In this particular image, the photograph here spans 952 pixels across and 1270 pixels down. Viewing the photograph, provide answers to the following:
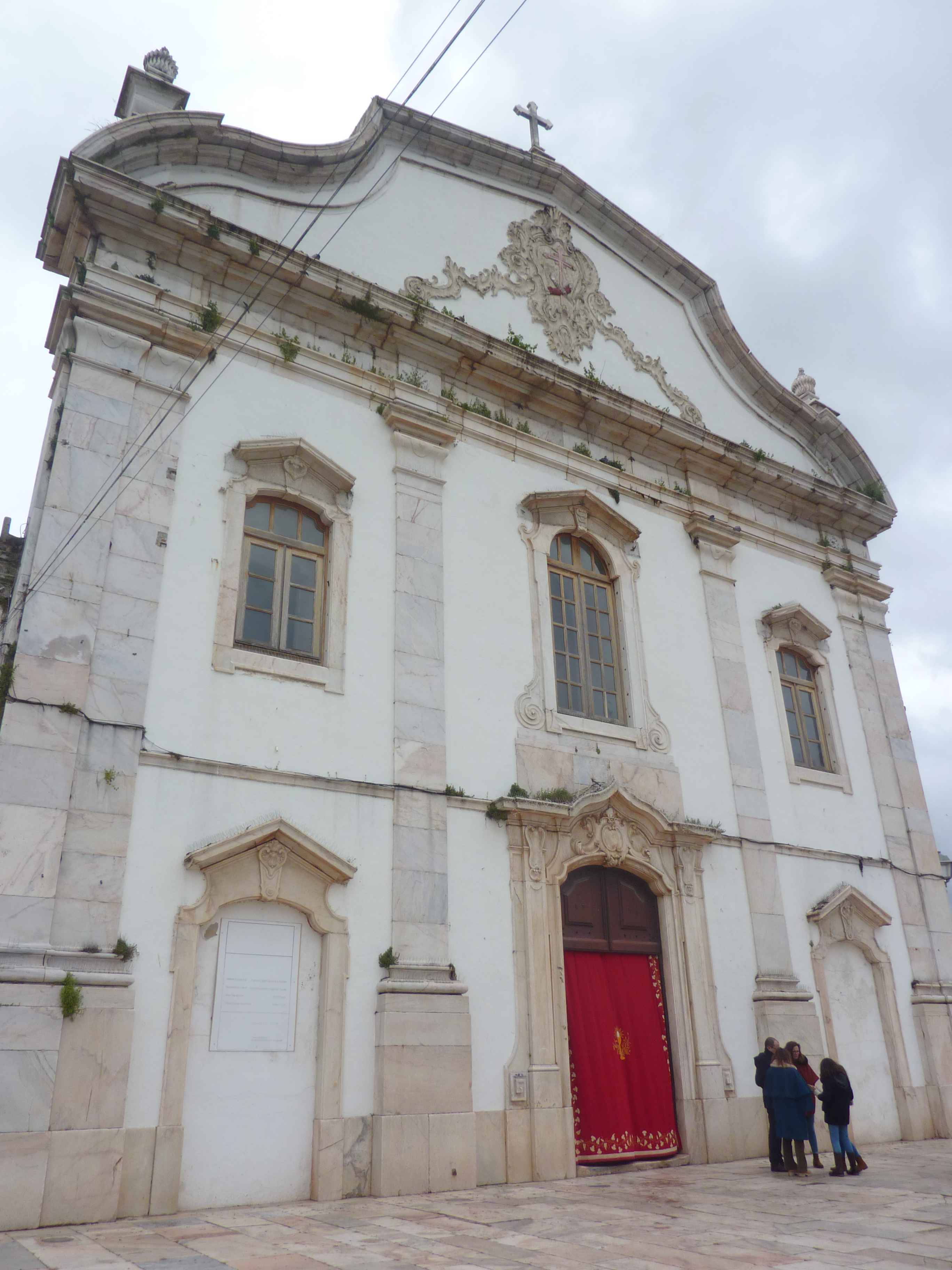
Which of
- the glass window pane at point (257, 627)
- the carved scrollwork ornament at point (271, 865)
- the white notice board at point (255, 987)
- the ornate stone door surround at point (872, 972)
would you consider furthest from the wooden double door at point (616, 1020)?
the glass window pane at point (257, 627)

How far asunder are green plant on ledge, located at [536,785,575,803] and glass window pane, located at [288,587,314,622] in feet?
9.24

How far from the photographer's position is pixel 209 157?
10.4 m

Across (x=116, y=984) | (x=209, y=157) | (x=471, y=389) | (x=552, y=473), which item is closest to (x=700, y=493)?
(x=552, y=473)

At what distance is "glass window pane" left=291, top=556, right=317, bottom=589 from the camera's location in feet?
31.2

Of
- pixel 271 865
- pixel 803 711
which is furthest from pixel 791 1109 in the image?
pixel 803 711

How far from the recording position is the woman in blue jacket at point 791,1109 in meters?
8.91

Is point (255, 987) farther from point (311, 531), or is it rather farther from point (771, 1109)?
point (771, 1109)

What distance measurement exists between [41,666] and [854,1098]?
31.5 ft

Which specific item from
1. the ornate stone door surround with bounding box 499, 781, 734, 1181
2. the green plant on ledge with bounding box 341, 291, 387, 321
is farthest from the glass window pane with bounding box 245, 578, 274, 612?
the green plant on ledge with bounding box 341, 291, 387, 321

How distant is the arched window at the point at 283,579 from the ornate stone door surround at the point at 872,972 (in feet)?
22.0

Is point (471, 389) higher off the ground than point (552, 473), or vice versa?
point (471, 389)

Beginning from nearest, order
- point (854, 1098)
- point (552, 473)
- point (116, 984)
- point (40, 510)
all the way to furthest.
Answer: point (116, 984) → point (40, 510) → point (854, 1098) → point (552, 473)

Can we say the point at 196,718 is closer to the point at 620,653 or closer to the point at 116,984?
the point at 116,984

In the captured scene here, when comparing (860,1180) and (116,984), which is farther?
(860,1180)
